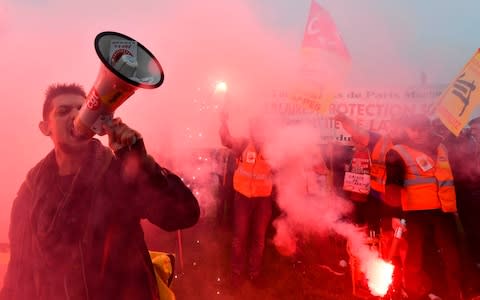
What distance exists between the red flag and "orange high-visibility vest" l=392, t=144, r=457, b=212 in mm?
1530

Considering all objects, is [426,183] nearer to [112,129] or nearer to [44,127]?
[112,129]

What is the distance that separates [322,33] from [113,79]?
3.30m

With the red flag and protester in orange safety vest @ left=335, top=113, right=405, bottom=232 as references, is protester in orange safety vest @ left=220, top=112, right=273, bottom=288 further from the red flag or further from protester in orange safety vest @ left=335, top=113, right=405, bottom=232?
the red flag

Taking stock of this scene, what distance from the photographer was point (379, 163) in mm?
4875

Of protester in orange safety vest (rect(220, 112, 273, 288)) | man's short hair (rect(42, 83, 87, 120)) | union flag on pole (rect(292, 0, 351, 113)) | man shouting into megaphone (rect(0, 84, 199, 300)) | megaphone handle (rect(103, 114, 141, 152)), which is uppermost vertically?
union flag on pole (rect(292, 0, 351, 113))

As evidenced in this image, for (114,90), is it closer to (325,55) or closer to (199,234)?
(325,55)

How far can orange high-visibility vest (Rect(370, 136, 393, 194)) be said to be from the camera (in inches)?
191

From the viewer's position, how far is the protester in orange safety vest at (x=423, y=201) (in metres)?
4.31

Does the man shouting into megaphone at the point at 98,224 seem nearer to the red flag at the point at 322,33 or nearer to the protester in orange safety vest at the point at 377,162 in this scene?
the red flag at the point at 322,33

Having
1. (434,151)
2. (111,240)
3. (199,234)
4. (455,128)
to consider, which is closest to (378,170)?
(434,151)

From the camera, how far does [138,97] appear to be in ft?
19.3

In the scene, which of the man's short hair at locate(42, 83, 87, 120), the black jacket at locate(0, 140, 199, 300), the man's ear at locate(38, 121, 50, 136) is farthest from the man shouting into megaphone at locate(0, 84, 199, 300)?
the man's short hair at locate(42, 83, 87, 120)

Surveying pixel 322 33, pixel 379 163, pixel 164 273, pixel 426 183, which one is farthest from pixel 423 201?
pixel 164 273

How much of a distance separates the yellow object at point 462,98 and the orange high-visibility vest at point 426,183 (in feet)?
2.37
